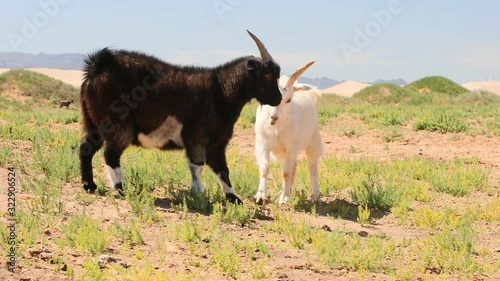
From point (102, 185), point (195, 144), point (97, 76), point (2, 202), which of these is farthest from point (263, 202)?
point (2, 202)

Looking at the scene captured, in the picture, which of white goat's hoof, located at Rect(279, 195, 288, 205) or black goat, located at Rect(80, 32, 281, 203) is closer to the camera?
black goat, located at Rect(80, 32, 281, 203)

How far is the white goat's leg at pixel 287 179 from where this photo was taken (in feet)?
29.8

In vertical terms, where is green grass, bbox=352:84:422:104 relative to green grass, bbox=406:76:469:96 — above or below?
below

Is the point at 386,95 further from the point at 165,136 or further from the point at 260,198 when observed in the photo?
the point at 165,136

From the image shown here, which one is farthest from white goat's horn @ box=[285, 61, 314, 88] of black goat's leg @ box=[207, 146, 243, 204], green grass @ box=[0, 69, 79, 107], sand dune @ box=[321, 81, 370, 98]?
sand dune @ box=[321, 81, 370, 98]

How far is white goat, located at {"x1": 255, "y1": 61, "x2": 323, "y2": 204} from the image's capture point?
8680 mm

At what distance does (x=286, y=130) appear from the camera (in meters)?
8.92

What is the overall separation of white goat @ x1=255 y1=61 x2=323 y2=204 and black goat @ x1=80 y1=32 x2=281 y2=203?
416 millimetres

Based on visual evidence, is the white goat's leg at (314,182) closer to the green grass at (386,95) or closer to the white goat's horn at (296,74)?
the white goat's horn at (296,74)

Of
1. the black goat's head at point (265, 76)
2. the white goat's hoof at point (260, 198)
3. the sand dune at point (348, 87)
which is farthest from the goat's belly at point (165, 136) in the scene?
the sand dune at point (348, 87)

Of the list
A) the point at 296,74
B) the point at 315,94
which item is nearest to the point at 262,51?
the point at 296,74

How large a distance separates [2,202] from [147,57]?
2.50 metres

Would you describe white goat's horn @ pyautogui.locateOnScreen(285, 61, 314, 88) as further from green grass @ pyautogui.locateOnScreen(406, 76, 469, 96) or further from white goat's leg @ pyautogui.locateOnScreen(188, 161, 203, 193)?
green grass @ pyautogui.locateOnScreen(406, 76, 469, 96)

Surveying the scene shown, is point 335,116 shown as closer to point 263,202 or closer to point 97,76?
point 263,202
